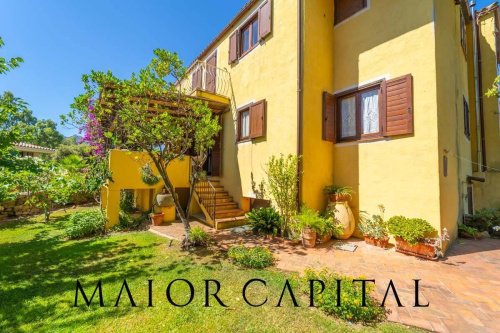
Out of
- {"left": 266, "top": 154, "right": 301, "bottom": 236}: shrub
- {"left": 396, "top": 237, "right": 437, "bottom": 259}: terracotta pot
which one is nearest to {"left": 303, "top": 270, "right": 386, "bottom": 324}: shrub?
{"left": 396, "top": 237, "right": 437, "bottom": 259}: terracotta pot

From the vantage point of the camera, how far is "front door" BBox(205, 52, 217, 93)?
1154cm

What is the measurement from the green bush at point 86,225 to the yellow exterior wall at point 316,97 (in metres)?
7.07

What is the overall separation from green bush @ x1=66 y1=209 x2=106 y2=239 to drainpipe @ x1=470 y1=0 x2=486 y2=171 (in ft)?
51.4

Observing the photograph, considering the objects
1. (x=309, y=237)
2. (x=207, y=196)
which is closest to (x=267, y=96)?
(x=207, y=196)

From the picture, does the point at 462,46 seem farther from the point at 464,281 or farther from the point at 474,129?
the point at 464,281

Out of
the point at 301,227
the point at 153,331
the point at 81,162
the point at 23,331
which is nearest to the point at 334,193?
the point at 301,227

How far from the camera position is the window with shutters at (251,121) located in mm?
8352

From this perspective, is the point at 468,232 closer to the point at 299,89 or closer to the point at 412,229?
the point at 412,229

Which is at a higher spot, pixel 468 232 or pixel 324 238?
pixel 468 232

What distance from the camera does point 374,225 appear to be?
20.8 feet

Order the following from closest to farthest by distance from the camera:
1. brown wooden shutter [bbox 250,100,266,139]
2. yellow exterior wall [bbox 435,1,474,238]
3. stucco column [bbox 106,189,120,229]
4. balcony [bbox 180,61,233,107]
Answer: yellow exterior wall [bbox 435,1,474,238]
stucco column [bbox 106,189,120,229]
brown wooden shutter [bbox 250,100,266,139]
balcony [bbox 180,61,233,107]

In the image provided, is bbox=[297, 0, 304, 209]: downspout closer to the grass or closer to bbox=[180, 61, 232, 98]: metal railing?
the grass

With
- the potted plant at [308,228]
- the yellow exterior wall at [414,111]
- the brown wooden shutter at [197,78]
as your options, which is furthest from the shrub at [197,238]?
the brown wooden shutter at [197,78]

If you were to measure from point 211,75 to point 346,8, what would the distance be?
22.7 ft
